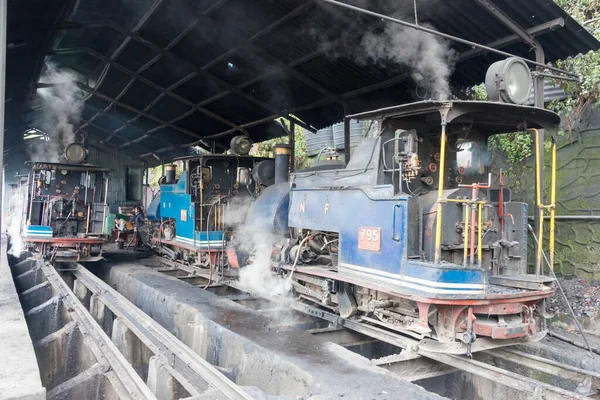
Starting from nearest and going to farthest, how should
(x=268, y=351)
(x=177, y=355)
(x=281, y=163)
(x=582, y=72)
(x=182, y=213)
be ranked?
1. (x=268, y=351)
2. (x=177, y=355)
3. (x=582, y=72)
4. (x=281, y=163)
5. (x=182, y=213)

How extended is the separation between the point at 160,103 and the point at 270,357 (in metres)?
11.4

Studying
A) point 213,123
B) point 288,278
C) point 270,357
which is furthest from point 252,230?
point 213,123

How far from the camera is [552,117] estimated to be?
5012mm

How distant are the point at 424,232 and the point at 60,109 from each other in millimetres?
14056

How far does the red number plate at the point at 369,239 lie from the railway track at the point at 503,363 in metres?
1.02

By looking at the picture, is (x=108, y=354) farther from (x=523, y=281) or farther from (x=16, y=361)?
(x=523, y=281)

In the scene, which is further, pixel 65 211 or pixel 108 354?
pixel 65 211

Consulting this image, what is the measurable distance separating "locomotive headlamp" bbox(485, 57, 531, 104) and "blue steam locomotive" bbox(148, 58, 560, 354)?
266mm

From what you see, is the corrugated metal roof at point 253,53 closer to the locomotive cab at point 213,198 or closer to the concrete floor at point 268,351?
the locomotive cab at point 213,198

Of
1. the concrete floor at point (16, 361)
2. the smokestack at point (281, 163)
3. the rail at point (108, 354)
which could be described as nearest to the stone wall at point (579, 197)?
the smokestack at point (281, 163)

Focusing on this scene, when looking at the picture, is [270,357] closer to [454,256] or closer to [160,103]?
[454,256]

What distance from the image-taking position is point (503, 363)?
5.11 meters

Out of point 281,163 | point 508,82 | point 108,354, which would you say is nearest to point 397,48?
point 281,163

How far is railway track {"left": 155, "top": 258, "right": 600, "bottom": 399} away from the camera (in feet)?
13.0
